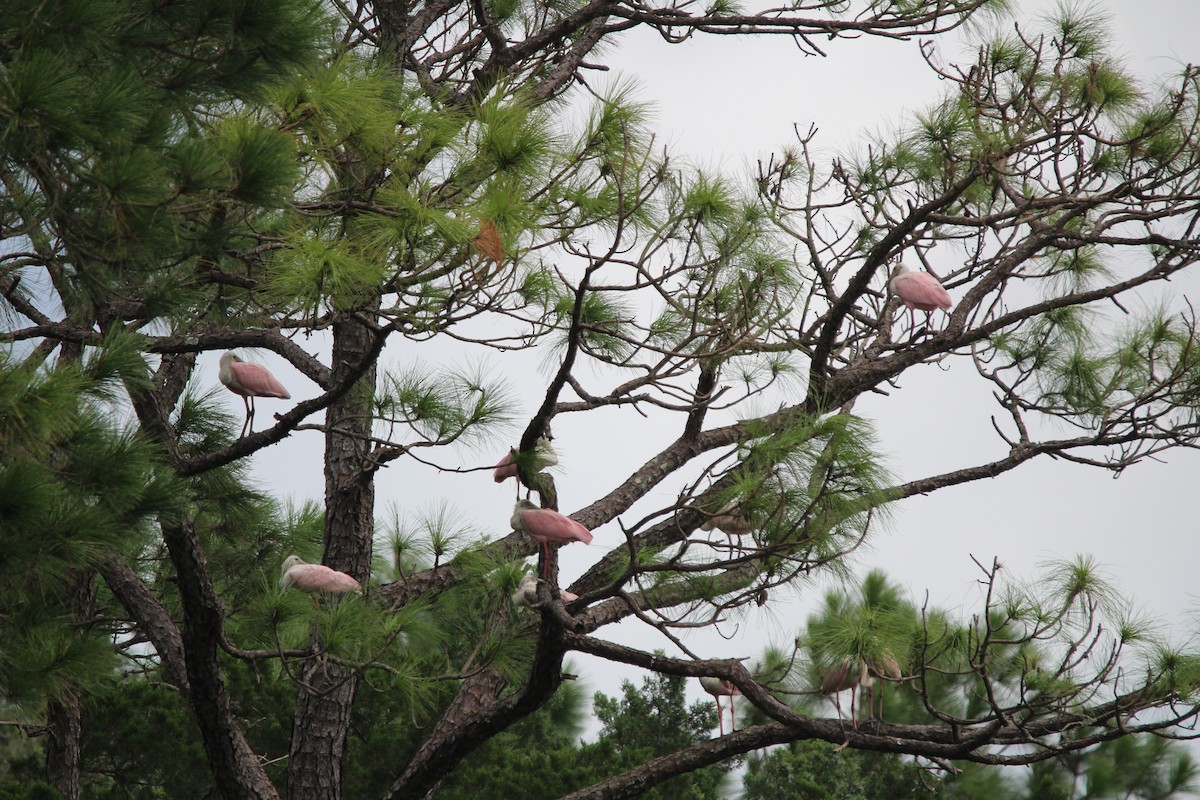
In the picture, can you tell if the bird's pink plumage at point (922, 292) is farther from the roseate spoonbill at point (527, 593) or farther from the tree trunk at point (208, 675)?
the tree trunk at point (208, 675)

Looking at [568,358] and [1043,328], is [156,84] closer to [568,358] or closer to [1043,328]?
[568,358]

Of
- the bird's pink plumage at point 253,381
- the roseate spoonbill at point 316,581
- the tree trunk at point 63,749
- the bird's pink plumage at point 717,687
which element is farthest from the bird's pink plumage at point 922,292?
the tree trunk at point 63,749

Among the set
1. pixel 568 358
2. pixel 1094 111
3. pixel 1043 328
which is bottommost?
pixel 568 358

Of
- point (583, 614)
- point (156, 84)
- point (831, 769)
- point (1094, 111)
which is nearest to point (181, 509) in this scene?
point (156, 84)

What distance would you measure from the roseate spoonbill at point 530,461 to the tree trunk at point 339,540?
0.57 m

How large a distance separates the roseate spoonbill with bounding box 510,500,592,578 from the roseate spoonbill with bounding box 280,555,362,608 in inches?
20.2

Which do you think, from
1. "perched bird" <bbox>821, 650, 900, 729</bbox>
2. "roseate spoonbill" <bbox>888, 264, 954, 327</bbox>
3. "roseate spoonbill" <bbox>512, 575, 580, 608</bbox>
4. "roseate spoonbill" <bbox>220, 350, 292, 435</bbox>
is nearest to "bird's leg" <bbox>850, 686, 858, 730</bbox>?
"perched bird" <bbox>821, 650, 900, 729</bbox>

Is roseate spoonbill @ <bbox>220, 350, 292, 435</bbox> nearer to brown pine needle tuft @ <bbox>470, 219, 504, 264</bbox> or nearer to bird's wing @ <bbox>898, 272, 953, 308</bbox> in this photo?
brown pine needle tuft @ <bbox>470, 219, 504, 264</bbox>

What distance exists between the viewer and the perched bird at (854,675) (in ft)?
7.73

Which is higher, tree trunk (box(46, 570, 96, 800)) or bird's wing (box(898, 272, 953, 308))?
bird's wing (box(898, 272, 953, 308))

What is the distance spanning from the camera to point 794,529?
216cm

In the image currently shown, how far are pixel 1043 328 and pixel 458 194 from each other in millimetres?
1997

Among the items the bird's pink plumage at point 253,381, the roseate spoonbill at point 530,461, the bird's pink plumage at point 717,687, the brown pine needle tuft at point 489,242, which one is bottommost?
the bird's pink plumage at point 717,687

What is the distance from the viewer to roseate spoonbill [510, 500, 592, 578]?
2461mm
